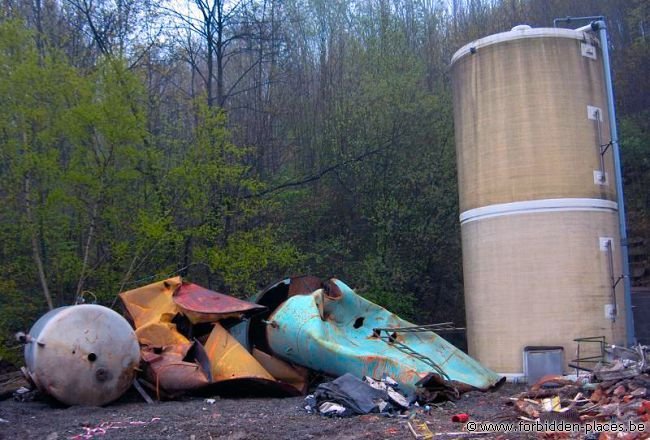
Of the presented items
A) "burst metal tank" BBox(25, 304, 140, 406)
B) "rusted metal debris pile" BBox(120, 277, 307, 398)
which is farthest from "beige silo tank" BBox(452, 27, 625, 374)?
"burst metal tank" BBox(25, 304, 140, 406)

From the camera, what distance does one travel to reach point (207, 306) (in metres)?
11.4

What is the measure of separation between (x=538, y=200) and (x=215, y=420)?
23.6 feet

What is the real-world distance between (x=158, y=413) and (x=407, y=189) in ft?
39.2

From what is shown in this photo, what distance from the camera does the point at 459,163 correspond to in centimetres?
1391

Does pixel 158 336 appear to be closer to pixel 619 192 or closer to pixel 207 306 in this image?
pixel 207 306

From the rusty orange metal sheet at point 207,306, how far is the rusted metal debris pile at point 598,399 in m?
4.81

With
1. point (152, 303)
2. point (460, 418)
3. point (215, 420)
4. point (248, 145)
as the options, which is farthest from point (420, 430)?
point (248, 145)

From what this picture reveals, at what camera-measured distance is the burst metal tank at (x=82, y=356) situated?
9172mm

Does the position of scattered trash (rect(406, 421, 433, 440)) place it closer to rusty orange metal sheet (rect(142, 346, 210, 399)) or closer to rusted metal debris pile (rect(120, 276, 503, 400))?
rusted metal debris pile (rect(120, 276, 503, 400))

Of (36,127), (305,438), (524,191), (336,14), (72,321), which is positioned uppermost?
(336,14)

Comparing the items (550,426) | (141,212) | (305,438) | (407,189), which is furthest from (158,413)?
(407,189)

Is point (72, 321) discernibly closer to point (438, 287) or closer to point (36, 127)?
point (36, 127)

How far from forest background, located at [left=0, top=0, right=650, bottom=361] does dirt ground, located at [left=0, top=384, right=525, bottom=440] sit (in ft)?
16.3

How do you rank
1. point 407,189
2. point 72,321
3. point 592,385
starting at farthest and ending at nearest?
point 407,189, point 72,321, point 592,385
